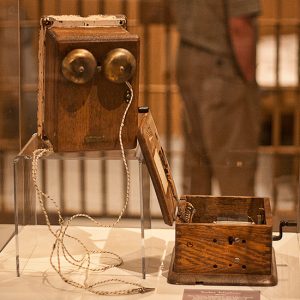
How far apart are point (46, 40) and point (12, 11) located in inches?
19.5

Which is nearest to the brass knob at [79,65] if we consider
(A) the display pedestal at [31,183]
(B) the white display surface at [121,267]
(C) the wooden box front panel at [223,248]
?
(A) the display pedestal at [31,183]

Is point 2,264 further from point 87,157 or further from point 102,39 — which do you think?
point 102,39

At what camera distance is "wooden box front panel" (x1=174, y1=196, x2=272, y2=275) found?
2535 mm

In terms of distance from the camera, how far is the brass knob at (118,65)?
246 cm

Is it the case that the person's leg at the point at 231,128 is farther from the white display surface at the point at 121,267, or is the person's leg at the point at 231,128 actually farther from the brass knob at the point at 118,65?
the brass knob at the point at 118,65

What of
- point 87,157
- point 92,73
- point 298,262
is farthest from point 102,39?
point 298,262

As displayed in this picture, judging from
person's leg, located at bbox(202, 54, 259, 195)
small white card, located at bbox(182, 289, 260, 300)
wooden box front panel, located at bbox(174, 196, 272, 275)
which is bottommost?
small white card, located at bbox(182, 289, 260, 300)

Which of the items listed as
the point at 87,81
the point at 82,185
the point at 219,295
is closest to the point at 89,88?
the point at 87,81

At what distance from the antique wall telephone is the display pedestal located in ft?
0.17

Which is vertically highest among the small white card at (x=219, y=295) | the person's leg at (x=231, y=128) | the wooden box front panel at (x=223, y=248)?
the person's leg at (x=231, y=128)

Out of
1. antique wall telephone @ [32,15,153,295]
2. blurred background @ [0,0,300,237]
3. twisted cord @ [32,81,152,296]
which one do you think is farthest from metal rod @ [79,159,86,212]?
antique wall telephone @ [32,15,153,295]

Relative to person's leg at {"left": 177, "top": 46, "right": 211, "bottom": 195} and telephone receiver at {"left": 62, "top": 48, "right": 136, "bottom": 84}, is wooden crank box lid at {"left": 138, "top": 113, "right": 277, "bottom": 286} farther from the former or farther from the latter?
person's leg at {"left": 177, "top": 46, "right": 211, "bottom": 195}

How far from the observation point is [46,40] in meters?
2.55

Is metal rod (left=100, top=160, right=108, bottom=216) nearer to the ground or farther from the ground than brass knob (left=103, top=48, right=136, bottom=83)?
nearer to the ground
